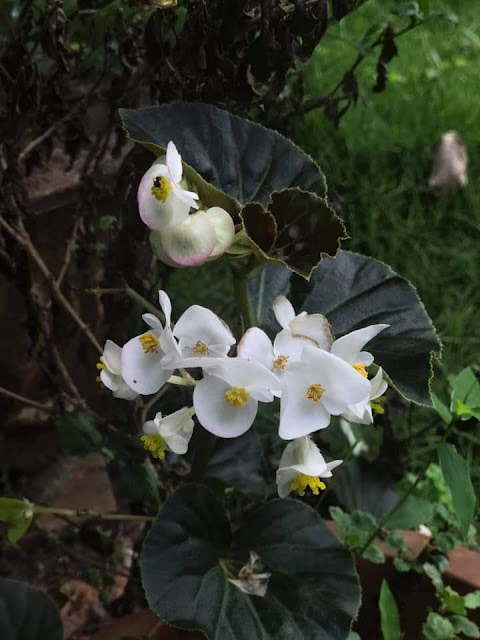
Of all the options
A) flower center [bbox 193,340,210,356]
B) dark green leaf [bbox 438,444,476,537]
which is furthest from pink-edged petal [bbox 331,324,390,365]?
dark green leaf [bbox 438,444,476,537]

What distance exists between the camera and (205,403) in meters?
0.61

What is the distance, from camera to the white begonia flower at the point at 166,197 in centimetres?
58

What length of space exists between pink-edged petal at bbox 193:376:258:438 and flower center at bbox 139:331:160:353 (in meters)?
0.05

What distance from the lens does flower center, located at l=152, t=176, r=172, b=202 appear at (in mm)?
581

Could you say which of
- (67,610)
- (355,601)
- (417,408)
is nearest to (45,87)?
(355,601)

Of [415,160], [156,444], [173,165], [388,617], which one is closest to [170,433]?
[156,444]

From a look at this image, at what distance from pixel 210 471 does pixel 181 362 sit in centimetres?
43

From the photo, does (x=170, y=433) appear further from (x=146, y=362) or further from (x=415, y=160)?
(x=415, y=160)

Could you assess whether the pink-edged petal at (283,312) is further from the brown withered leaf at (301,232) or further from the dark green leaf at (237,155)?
the dark green leaf at (237,155)

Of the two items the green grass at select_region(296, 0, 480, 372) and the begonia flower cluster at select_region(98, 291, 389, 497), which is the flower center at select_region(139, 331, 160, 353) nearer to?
the begonia flower cluster at select_region(98, 291, 389, 497)

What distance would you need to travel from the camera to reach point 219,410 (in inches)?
24.2

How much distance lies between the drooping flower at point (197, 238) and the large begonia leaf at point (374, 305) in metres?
0.16

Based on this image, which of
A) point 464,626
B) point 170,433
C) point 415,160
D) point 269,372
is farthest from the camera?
point 415,160

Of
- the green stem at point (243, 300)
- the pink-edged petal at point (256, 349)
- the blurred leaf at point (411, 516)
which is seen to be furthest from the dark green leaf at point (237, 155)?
the blurred leaf at point (411, 516)
